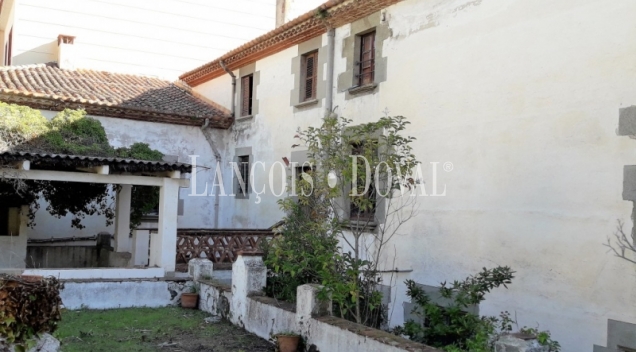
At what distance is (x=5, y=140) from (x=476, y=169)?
24.9ft

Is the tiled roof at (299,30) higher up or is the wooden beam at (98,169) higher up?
the tiled roof at (299,30)

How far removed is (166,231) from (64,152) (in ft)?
7.34

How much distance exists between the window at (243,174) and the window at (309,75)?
114 inches

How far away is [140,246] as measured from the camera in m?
12.0

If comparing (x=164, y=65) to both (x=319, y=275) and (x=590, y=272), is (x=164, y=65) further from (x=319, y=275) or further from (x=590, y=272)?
(x=590, y=272)

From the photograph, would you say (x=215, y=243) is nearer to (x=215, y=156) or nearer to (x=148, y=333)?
(x=215, y=156)

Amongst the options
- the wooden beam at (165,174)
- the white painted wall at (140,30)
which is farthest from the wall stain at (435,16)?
the white painted wall at (140,30)

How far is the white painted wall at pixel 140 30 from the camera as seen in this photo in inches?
687

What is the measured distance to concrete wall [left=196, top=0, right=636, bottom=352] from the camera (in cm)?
697

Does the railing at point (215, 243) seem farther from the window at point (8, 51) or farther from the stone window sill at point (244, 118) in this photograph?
the window at point (8, 51)

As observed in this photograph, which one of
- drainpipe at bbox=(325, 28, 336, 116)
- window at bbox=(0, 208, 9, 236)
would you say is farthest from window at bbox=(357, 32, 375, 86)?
window at bbox=(0, 208, 9, 236)

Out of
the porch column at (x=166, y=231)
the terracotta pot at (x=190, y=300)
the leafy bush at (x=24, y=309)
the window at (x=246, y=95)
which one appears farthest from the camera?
the window at (x=246, y=95)

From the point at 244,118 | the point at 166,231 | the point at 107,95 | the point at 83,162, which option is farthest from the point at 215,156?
the point at 83,162

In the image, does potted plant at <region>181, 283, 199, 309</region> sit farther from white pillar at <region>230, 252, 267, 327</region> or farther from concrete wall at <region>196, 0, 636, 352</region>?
concrete wall at <region>196, 0, 636, 352</region>
